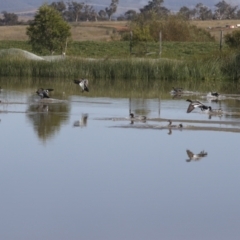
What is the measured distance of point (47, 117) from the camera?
16344 millimetres

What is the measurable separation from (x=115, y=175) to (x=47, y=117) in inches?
236

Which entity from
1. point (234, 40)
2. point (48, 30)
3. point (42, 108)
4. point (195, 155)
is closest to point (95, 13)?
point (234, 40)

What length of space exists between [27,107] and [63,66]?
40.1 feet

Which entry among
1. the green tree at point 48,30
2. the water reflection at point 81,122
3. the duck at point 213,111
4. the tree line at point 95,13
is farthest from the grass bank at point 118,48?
the tree line at point 95,13

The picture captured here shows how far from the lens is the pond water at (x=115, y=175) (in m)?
8.05

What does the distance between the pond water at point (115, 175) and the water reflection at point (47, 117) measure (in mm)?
19

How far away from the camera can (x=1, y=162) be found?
1123 centimetres

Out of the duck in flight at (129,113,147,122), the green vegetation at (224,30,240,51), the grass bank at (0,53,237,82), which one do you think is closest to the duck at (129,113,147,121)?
the duck in flight at (129,113,147,122)

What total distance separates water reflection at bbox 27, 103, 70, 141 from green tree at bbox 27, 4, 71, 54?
53.0ft

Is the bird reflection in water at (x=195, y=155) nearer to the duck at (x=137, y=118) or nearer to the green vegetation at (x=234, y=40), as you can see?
the duck at (x=137, y=118)

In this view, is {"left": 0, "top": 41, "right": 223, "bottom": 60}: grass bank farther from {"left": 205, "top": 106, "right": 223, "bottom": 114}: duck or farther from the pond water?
the pond water

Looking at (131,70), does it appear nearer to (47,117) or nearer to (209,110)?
(209,110)

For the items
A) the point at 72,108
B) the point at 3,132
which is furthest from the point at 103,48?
the point at 3,132

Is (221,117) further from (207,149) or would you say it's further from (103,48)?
(103,48)
